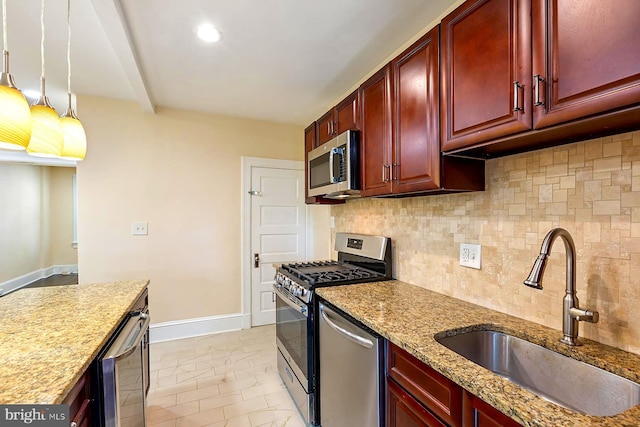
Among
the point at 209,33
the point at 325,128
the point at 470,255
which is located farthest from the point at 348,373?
the point at 209,33

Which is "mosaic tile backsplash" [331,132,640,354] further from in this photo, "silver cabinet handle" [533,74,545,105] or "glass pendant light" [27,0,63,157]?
"glass pendant light" [27,0,63,157]

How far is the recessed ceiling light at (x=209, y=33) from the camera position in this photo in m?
1.81

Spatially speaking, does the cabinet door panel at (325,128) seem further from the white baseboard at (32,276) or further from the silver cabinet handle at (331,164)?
the white baseboard at (32,276)

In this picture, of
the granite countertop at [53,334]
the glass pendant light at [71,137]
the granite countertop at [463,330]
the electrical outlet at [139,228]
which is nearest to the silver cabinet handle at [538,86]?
the granite countertop at [463,330]

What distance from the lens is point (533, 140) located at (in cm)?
112

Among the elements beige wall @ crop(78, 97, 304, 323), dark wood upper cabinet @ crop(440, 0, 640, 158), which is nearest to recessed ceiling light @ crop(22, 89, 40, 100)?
beige wall @ crop(78, 97, 304, 323)

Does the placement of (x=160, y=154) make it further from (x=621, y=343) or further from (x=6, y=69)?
(x=621, y=343)

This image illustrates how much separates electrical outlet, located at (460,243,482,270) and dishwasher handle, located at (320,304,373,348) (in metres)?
0.69

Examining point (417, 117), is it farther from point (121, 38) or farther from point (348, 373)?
point (121, 38)

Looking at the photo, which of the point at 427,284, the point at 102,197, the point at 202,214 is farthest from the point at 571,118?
the point at 102,197

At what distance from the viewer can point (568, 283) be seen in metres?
1.03

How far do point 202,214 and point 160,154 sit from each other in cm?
78

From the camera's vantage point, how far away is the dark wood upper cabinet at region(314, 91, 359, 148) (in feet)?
6.71

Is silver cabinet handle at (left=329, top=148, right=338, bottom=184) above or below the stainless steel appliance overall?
above
